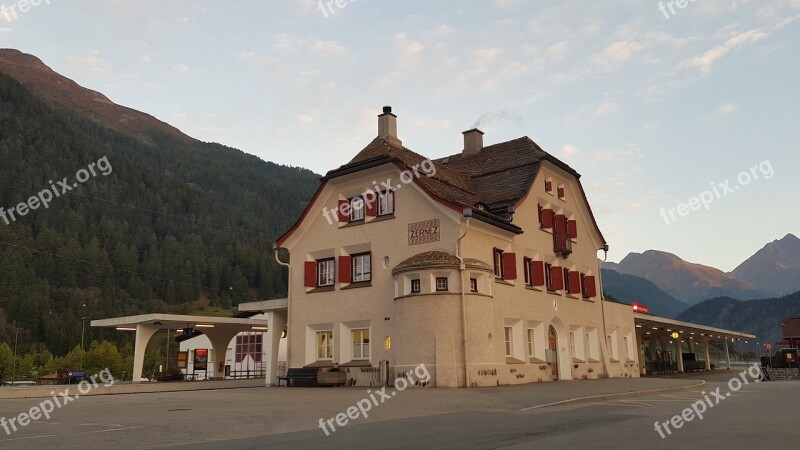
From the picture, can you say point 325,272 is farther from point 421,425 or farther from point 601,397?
point 421,425

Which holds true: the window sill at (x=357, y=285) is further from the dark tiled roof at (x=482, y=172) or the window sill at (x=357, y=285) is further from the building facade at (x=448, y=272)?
the dark tiled roof at (x=482, y=172)

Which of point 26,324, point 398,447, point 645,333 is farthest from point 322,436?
point 26,324

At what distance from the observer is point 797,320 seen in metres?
63.0

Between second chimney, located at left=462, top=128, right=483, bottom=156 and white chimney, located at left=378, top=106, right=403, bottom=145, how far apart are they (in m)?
4.56

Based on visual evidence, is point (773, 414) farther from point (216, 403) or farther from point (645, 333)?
point (645, 333)

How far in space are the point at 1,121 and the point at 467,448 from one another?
658 ft

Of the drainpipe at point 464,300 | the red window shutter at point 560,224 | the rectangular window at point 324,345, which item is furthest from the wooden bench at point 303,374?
the red window shutter at point 560,224

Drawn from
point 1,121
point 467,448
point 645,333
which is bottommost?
point 467,448

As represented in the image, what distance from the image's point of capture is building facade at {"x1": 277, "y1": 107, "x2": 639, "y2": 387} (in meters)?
23.6

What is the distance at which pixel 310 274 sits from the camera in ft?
96.6

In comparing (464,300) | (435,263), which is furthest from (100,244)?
(464,300)

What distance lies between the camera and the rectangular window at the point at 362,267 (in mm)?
27625

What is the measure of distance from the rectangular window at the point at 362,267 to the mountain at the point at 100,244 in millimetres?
97653

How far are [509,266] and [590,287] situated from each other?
939 cm
